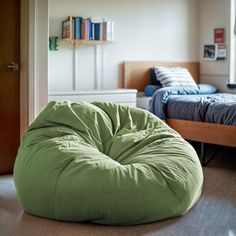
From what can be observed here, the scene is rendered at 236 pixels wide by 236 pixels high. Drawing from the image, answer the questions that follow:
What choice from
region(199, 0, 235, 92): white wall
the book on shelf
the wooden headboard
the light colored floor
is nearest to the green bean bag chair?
the light colored floor

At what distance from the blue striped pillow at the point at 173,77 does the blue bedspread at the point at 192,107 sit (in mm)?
209

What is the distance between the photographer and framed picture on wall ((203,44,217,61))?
559 centimetres

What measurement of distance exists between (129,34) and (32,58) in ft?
6.83

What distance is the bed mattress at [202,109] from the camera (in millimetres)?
3734

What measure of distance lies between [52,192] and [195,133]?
210cm

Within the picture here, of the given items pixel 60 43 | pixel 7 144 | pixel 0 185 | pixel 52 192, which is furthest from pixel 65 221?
pixel 60 43

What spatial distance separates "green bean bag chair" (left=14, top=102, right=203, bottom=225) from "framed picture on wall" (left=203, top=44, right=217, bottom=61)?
116 inches

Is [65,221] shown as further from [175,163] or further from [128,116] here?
[128,116]

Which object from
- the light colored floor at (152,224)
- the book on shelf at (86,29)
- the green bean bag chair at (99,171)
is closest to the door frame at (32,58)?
the green bean bag chair at (99,171)

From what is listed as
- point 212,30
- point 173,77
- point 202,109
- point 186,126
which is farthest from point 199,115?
point 212,30

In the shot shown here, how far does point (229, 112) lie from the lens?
12.2ft

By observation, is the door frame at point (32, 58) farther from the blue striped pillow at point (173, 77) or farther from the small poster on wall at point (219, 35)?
the small poster on wall at point (219, 35)

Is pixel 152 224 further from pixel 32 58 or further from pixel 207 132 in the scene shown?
pixel 32 58

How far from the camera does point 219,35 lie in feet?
18.0
